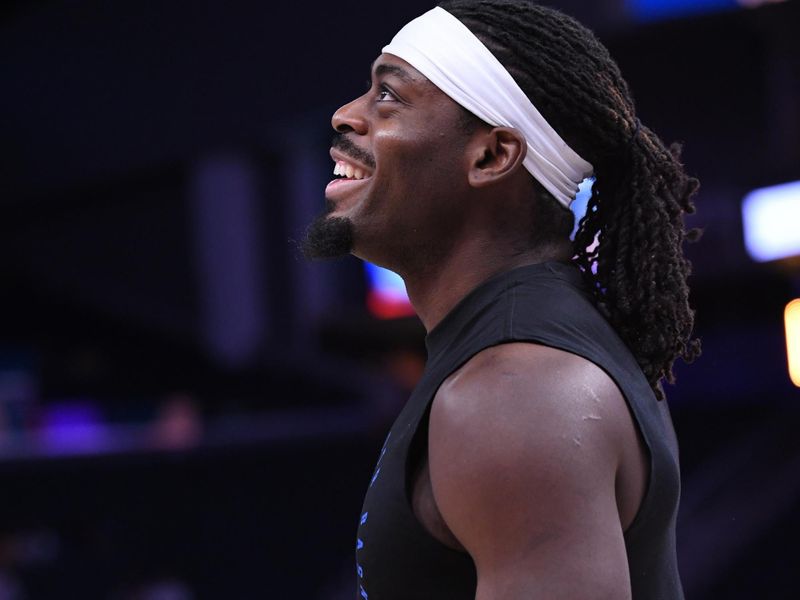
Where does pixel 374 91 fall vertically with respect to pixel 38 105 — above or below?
above

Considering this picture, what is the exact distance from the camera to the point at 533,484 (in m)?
1.18

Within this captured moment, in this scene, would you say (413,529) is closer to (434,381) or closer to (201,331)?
(434,381)

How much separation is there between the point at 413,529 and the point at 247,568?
7.71 m

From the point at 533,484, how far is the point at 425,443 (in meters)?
0.19

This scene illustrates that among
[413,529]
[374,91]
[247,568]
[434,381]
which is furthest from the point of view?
[247,568]

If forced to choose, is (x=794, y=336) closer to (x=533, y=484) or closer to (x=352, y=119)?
(x=352, y=119)

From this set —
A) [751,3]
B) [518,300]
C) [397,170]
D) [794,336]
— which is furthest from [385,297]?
[518,300]

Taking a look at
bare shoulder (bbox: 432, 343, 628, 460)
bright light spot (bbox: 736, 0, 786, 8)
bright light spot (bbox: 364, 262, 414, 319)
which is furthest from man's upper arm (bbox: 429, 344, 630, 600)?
bright light spot (bbox: 364, 262, 414, 319)

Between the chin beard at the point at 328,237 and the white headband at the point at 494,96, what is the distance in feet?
0.78

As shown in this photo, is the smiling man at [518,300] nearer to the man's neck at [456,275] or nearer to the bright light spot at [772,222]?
the man's neck at [456,275]

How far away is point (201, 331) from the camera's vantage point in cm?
1230

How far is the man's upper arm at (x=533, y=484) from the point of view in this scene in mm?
1176

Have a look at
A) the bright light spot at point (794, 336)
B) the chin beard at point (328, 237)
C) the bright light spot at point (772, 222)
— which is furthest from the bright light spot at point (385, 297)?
the chin beard at point (328, 237)

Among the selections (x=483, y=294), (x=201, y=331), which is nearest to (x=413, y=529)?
(x=483, y=294)
